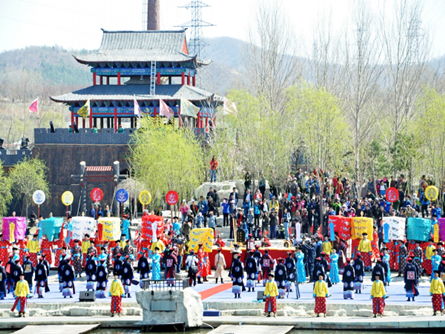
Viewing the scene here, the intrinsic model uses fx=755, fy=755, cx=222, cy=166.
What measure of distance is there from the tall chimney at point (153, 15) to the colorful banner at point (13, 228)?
3721 cm

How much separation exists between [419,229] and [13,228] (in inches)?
593

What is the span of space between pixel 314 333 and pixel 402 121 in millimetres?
27389

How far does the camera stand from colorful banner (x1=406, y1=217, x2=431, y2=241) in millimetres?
25359

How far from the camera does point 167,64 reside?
52094 millimetres

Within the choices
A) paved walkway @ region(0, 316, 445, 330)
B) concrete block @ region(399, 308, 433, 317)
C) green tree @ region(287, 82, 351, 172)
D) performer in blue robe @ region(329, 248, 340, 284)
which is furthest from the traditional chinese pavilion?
concrete block @ region(399, 308, 433, 317)

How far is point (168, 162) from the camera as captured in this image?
131 feet

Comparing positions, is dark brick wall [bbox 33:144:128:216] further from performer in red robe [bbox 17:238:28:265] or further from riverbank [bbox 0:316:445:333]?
riverbank [bbox 0:316:445:333]

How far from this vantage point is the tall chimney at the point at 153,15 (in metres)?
63.8

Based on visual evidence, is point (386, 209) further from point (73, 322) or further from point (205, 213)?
point (73, 322)

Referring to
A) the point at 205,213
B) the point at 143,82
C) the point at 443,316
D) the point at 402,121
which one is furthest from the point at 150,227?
the point at 143,82

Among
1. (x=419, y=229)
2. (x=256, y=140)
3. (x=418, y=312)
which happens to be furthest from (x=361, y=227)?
(x=256, y=140)

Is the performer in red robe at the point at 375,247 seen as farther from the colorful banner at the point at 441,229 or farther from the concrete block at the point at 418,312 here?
the concrete block at the point at 418,312

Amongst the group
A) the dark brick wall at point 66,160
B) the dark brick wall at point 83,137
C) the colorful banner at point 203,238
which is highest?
the dark brick wall at point 83,137

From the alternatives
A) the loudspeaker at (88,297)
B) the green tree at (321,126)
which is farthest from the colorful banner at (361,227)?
the green tree at (321,126)
